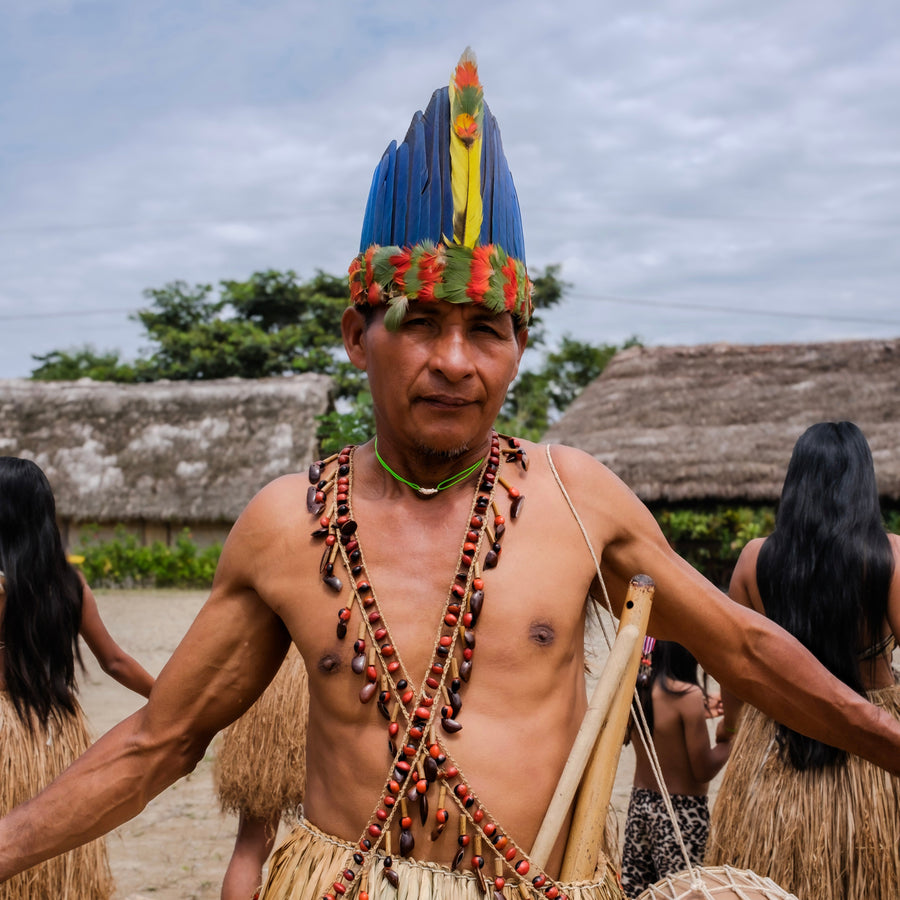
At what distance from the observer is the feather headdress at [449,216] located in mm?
1871

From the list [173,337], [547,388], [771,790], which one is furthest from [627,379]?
[771,790]

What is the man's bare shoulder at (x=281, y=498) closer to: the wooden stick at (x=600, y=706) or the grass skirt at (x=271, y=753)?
the wooden stick at (x=600, y=706)

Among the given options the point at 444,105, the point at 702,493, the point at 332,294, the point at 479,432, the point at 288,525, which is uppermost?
the point at 332,294

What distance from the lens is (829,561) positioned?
3447mm

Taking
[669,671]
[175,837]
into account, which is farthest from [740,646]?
[175,837]

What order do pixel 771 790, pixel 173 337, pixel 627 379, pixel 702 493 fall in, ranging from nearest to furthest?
pixel 771 790 → pixel 702 493 → pixel 627 379 → pixel 173 337

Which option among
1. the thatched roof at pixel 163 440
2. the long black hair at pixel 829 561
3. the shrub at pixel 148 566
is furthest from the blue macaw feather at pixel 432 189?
the thatched roof at pixel 163 440

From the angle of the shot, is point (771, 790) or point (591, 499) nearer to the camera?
point (591, 499)

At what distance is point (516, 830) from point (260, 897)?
Answer: 1.88 ft

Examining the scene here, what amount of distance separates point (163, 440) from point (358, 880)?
19.7 meters

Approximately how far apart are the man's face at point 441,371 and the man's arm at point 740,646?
29 cm

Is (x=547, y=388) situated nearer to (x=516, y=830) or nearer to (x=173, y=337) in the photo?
(x=173, y=337)

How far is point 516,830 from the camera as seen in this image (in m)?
1.80

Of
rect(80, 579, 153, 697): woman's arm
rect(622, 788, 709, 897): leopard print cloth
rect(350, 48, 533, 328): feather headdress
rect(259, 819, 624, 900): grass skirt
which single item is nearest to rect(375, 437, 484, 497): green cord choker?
rect(350, 48, 533, 328): feather headdress
